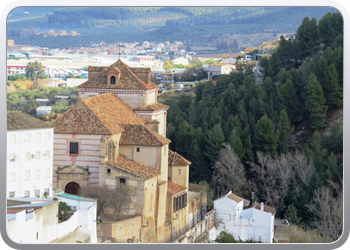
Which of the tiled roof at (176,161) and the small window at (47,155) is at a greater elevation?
the small window at (47,155)

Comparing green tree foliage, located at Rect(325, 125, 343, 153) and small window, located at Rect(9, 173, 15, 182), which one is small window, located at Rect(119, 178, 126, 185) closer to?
small window, located at Rect(9, 173, 15, 182)

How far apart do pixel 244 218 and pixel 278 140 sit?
391 inches

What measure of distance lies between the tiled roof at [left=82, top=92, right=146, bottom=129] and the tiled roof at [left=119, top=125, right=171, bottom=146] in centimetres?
52

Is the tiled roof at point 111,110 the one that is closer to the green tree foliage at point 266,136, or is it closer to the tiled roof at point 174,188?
the tiled roof at point 174,188

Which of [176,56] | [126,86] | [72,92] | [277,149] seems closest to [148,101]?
[126,86]

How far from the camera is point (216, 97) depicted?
47.5 metres

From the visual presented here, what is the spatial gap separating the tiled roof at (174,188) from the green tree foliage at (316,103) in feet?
37.9

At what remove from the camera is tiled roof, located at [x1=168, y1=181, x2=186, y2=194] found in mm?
28422

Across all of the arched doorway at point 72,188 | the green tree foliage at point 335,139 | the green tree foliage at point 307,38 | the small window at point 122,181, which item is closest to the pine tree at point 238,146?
the green tree foliage at point 335,139

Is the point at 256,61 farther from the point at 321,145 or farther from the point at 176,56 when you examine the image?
the point at 321,145

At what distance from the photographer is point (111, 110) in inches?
1125

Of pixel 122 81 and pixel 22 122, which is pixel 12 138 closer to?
pixel 22 122

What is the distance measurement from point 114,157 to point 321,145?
13192 millimetres

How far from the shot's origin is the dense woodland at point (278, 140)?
31.9 m
